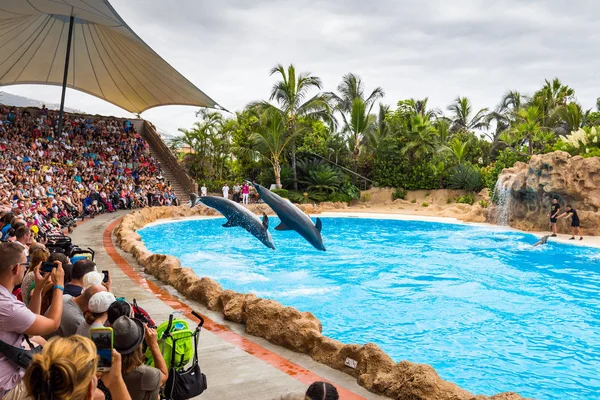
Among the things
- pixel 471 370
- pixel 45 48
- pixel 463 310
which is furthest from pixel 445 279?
pixel 45 48

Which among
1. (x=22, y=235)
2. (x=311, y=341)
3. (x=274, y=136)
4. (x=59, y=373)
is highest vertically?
(x=274, y=136)

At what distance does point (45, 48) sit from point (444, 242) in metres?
17.8

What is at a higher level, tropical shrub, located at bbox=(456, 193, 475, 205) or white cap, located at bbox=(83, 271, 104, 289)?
tropical shrub, located at bbox=(456, 193, 475, 205)

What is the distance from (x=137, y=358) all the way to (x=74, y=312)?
2.74 ft

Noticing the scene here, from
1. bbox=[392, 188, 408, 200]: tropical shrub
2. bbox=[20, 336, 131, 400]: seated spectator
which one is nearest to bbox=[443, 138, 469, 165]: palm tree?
bbox=[392, 188, 408, 200]: tropical shrub

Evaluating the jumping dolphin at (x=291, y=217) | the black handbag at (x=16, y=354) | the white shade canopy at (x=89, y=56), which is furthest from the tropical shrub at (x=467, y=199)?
the black handbag at (x=16, y=354)

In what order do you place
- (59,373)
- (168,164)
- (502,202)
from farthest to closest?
(168,164), (502,202), (59,373)

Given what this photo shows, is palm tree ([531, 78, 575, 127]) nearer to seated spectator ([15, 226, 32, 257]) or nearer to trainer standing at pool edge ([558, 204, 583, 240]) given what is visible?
trainer standing at pool edge ([558, 204, 583, 240])

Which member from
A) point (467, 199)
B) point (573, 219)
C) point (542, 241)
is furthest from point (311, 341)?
point (467, 199)

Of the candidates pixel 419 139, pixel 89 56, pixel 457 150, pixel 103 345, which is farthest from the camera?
pixel 419 139

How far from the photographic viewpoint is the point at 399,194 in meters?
24.5

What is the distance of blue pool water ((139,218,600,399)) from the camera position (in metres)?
5.20

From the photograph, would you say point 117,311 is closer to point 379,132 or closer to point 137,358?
point 137,358

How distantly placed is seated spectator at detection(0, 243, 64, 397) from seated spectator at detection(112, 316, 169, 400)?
448 millimetres
